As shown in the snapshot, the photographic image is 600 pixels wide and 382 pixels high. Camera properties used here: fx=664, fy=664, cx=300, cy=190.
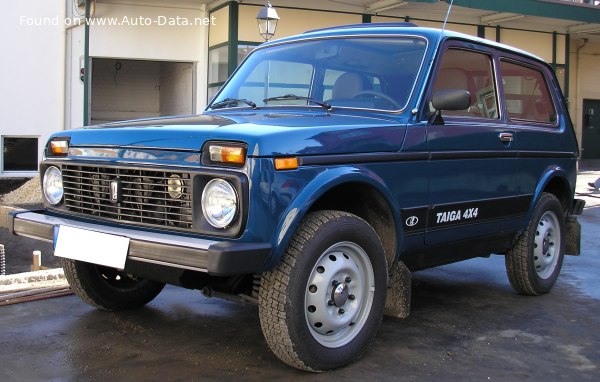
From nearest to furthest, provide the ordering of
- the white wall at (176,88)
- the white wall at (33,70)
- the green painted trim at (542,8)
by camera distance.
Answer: the green painted trim at (542,8) → the white wall at (33,70) → the white wall at (176,88)

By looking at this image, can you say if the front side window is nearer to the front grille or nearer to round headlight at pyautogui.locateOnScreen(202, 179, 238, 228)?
round headlight at pyautogui.locateOnScreen(202, 179, 238, 228)

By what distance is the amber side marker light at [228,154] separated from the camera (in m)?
3.03

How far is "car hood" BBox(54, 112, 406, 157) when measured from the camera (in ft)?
10.3

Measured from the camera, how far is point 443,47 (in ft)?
13.8

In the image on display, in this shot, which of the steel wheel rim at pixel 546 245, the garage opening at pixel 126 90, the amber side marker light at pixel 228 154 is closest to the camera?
the amber side marker light at pixel 228 154

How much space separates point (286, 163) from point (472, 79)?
6.60 feet

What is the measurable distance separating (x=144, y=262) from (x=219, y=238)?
1.38 feet

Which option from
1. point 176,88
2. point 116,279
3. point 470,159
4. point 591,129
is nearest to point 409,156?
point 470,159

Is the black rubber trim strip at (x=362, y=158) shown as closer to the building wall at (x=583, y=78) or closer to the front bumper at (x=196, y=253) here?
the front bumper at (x=196, y=253)

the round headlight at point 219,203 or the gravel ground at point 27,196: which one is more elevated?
the round headlight at point 219,203

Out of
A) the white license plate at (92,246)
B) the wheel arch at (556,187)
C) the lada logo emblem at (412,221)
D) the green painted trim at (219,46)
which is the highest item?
the green painted trim at (219,46)

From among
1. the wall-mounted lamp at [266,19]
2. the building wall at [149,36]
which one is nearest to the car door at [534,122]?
the wall-mounted lamp at [266,19]

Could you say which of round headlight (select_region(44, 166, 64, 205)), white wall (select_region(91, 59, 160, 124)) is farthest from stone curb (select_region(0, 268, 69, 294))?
white wall (select_region(91, 59, 160, 124))

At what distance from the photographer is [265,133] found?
3.10 metres
